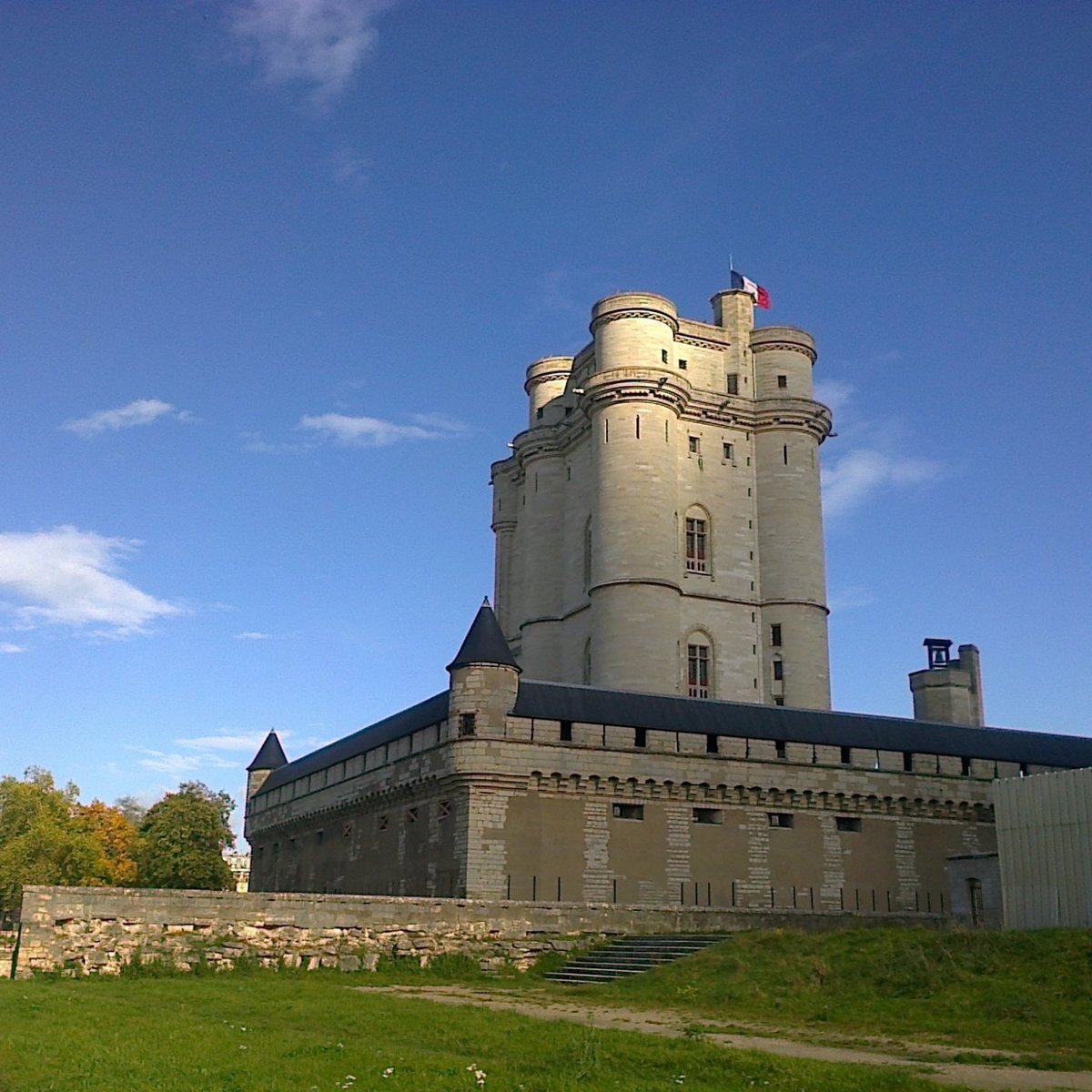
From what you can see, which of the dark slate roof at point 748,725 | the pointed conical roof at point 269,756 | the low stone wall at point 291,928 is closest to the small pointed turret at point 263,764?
the pointed conical roof at point 269,756

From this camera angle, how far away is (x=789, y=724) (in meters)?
44.3

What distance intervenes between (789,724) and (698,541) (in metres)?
17.1

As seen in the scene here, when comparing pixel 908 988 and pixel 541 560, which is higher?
pixel 541 560

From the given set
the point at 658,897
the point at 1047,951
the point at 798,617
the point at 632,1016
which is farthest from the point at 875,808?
the point at 632,1016

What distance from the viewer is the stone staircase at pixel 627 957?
2770cm

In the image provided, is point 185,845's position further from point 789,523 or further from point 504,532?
point 789,523

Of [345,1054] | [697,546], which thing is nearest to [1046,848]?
[345,1054]

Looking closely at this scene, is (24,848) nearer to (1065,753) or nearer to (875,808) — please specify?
(875,808)

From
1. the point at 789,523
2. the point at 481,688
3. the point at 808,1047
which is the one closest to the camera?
the point at 808,1047

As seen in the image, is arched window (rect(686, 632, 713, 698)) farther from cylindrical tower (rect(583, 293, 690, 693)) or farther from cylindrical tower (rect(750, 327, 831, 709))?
cylindrical tower (rect(583, 293, 690, 693))

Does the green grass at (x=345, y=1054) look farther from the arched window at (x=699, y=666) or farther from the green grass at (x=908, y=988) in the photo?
the arched window at (x=699, y=666)

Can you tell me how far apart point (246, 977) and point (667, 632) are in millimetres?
31064

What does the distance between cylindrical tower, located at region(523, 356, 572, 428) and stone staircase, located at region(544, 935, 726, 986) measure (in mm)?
41937

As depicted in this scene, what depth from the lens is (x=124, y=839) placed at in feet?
251
